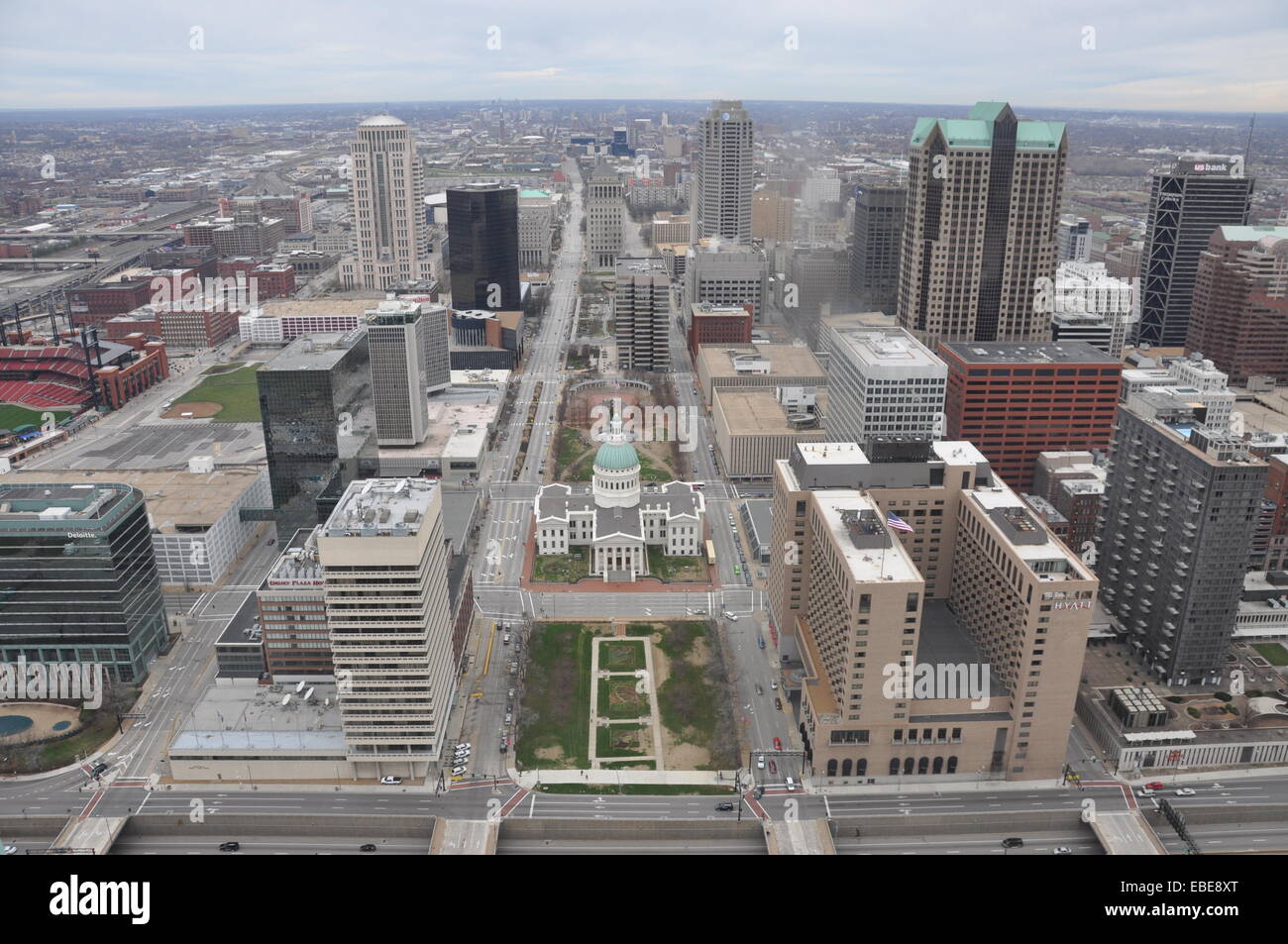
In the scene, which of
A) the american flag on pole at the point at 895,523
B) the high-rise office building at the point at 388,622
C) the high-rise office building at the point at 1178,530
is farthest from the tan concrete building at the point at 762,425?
the high-rise office building at the point at 388,622

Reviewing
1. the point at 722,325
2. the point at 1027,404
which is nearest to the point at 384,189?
the point at 722,325

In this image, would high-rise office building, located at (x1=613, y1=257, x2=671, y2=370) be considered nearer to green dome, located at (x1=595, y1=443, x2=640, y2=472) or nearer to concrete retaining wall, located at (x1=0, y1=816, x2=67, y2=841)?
green dome, located at (x1=595, y1=443, x2=640, y2=472)

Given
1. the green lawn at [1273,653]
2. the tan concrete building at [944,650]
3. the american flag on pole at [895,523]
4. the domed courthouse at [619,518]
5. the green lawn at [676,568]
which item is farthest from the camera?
the domed courthouse at [619,518]

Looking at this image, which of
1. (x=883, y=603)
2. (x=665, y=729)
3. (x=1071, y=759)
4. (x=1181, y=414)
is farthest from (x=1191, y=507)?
(x=665, y=729)

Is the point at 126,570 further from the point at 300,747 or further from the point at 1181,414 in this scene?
the point at 1181,414

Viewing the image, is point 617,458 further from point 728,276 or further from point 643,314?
point 728,276

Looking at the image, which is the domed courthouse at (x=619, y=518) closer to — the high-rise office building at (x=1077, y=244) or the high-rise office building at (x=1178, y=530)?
the high-rise office building at (x=1178, y=530)
